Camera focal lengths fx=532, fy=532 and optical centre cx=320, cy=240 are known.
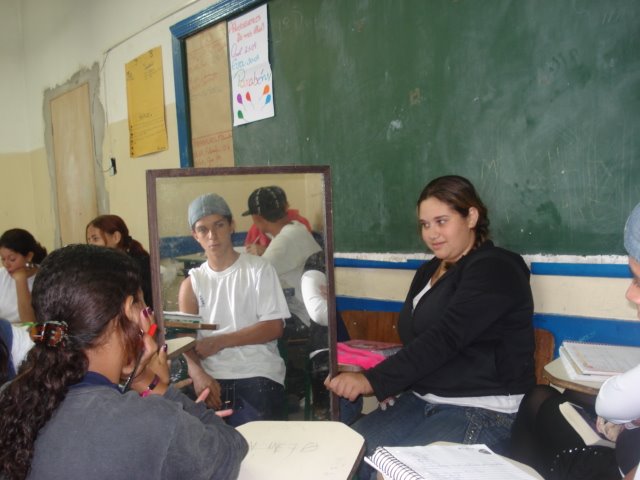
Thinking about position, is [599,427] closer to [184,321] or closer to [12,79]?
[184,321]

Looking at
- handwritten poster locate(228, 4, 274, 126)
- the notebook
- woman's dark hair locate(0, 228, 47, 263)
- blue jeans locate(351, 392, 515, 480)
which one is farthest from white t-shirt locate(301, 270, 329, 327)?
woman's dark hair locate(0, 228, 47, 263)

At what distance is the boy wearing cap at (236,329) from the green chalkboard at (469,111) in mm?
807

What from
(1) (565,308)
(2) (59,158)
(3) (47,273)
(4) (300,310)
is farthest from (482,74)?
(2) (59,158)

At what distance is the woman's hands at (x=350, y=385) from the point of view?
1.57 metres

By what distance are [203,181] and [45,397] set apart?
0.91m

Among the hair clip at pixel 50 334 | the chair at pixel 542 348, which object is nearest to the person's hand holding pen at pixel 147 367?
the hair clip at pixel 50 334

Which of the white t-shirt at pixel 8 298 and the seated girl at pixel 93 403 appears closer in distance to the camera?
the seated girl at pixel 93 403

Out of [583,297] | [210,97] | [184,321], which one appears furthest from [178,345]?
[210,97]

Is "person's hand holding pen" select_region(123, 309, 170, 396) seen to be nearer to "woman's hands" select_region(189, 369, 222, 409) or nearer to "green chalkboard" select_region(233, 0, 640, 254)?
"woman's hands" select_region(189, 369, 222, 409)

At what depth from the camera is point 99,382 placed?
91 cm

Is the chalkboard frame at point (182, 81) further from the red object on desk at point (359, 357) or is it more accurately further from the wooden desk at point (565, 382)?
the wooden desk at point (565, 382)

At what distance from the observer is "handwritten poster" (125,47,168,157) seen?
344 centimetres

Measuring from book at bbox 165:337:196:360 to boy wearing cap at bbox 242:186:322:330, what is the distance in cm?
33

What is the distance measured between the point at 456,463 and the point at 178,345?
0.93m
